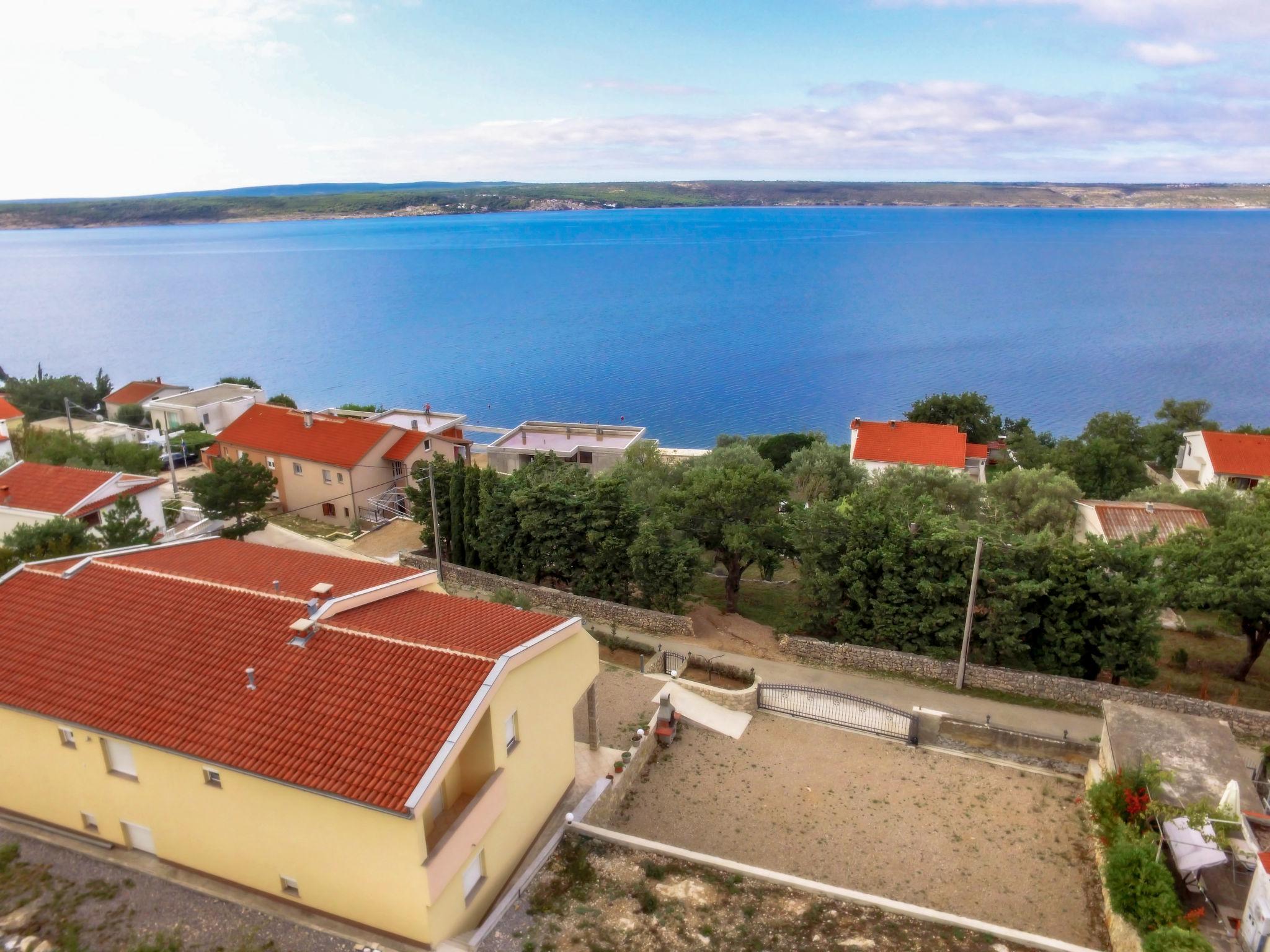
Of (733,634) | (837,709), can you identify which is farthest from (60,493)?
(837,709)

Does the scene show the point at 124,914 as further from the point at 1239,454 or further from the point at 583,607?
the point at 1239,454

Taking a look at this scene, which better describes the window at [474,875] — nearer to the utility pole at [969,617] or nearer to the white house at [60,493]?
the utility pole at [969,617]

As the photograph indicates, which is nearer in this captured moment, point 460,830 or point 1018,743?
point 460,830

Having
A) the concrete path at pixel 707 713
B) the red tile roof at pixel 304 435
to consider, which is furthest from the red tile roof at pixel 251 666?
the red tile roof at pixel 304 435

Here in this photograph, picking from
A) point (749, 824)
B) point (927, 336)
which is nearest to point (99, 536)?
point (749, 824)

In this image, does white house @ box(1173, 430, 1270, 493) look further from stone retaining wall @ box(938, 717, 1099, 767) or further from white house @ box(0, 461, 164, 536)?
white house @ box(0, 461, 164, 536)
